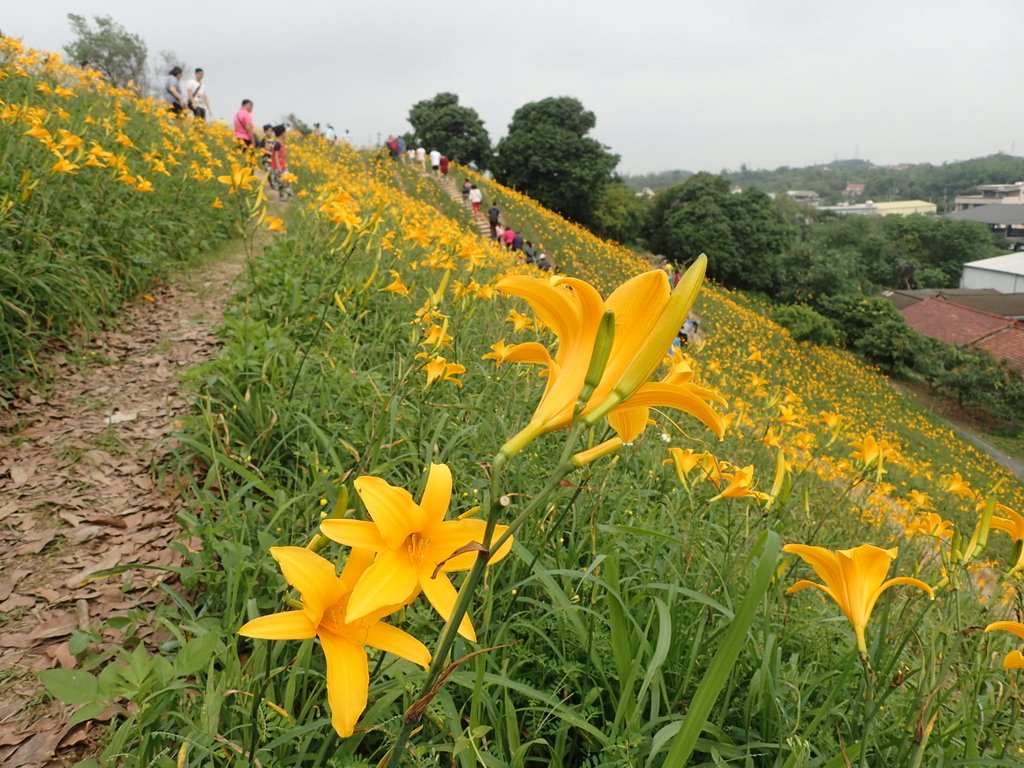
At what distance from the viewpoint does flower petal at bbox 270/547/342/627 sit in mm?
710

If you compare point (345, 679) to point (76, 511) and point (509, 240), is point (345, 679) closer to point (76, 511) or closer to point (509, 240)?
point (76, 511)

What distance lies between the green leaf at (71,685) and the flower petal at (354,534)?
0.91 meters

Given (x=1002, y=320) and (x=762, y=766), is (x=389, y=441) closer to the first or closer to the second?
(x=762, y=766)

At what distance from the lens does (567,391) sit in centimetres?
72

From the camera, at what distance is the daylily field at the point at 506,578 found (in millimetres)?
722

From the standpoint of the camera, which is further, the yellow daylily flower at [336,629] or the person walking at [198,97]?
the person walking at [198,97]

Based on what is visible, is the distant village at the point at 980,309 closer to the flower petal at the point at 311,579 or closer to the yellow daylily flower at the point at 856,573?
the yellow daylily flower at the point at 856,573

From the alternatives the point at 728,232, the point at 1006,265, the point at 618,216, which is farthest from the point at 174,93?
the point at 1006,265

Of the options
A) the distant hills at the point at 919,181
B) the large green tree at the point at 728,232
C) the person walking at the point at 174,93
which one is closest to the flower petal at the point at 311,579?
the person walking at the point at 174,93

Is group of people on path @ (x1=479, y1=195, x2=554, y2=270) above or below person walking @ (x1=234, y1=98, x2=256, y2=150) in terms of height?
below

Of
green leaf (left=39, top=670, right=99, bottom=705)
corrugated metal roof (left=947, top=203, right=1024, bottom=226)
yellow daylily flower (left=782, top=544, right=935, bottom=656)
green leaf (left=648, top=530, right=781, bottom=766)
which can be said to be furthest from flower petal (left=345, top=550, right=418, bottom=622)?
corrugated metal roof (left=947, top=203, right=1024, bottom=226)

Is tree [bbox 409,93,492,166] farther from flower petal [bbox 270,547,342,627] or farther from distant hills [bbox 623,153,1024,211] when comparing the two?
distant hills [bbox 623,153,1024,211]

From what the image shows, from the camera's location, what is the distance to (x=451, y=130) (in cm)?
3281

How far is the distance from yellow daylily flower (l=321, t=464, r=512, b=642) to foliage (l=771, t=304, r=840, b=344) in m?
19.3
